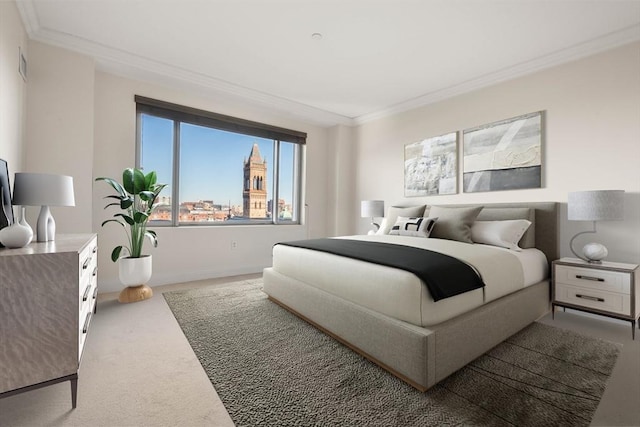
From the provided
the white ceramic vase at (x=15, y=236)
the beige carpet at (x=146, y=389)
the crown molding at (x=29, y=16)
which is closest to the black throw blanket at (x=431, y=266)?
the beige carpet at (x=146, y=389)

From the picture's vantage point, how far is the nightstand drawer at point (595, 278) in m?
2.25

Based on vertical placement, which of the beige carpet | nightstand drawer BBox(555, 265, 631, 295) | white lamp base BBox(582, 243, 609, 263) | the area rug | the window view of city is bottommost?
the beige carpet

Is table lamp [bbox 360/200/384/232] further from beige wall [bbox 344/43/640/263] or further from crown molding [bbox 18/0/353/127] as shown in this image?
crown molding [bbox 18/0/353/127]

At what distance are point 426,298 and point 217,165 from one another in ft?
11.8

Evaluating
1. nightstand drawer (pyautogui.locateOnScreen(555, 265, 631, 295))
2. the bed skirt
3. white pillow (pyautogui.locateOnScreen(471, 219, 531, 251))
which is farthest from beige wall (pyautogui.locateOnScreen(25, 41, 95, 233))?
nightstand drawer (pyautogui.locateOnScreen(555, 265, 631, 295))

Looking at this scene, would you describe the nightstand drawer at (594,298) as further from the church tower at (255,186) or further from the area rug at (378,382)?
the church tower at (255,186)

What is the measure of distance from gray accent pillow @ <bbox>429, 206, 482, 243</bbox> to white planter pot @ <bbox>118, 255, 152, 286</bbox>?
3128mm

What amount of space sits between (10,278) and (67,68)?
103 inches

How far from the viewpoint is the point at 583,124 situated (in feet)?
→ 9.25

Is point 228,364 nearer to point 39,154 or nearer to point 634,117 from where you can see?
point 39,154

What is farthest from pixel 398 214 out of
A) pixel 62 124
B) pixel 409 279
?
pixel 62 124

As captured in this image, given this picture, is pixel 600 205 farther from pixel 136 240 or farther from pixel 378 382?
pixel 136 240

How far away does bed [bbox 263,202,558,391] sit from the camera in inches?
61.4

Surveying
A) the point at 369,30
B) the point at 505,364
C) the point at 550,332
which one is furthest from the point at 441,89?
the point at 505,364
